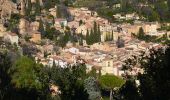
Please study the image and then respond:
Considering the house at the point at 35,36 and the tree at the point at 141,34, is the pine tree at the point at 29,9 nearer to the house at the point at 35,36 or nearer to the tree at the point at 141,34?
the house at the point at 35,36

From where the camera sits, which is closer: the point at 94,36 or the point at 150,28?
the point at 94,36

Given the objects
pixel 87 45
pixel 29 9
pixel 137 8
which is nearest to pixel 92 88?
pixel 87 45

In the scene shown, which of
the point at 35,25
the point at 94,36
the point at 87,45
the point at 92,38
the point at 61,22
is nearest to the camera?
the point at 87,45

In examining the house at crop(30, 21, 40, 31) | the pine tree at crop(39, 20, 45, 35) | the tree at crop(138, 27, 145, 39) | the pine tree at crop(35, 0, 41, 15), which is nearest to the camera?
the pine tree at crop(39, 20, 45, 35)

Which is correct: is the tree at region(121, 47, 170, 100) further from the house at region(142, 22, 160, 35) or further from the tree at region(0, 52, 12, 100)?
the house at region(142, 22, 160, 35)

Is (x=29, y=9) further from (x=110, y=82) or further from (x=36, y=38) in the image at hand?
(x=110, y=82)

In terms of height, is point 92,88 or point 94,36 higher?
point 92,88

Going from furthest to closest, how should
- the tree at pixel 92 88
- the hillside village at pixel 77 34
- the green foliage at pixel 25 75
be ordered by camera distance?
the hillside village at pixel 77 34, the tree at pixel 92 88, the green foliage at pixel 25 75

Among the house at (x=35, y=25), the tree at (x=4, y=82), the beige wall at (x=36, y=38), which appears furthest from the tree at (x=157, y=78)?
the house at (x=35, y=25)

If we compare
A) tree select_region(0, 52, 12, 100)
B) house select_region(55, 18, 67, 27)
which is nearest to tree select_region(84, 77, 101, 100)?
tree select_region(0, 52, 12, 100)
